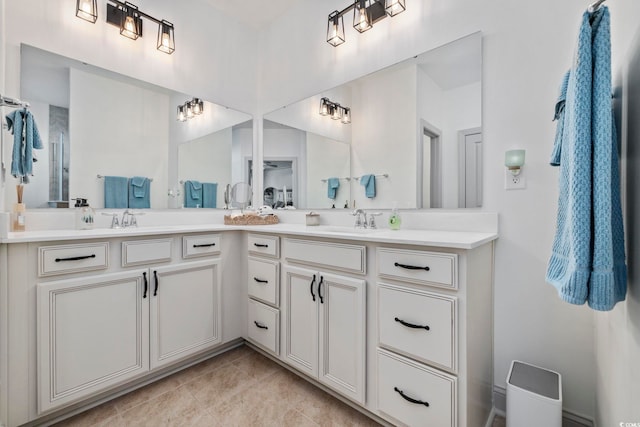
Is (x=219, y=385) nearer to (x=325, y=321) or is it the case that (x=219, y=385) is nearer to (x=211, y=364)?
(x=211, y=364)

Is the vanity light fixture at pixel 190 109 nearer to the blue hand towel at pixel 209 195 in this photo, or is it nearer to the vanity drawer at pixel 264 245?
the blue hand towel at pixel 209 195

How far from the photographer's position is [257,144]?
9.37 feet

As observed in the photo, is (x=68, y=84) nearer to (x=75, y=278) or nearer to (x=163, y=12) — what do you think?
(x=163, y=12)

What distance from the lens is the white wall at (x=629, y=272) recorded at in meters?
0.69

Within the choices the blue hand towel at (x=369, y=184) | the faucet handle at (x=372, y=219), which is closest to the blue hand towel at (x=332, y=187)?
the blue hand towel at (x=369, y=184)

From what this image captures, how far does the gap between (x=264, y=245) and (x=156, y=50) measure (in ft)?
5.67

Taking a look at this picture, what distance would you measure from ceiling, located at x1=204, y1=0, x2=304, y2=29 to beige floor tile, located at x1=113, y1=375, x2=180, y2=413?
2.95 m

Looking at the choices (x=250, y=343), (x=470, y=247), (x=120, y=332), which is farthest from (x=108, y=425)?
(x=470, y=247)

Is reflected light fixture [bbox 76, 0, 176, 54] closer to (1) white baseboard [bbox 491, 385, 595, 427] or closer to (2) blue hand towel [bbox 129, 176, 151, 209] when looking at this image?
(2) blue hand towel [bbox 129, 176, 151, 209]

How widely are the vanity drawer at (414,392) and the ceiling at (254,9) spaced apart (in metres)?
2.85

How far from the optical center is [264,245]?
6.31 feet

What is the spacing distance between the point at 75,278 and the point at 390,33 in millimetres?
2333

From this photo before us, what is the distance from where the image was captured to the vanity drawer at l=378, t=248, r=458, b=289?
1119mm

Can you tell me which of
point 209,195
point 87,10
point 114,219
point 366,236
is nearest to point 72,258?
point 114,219
